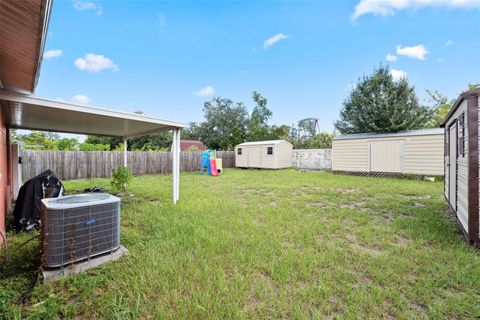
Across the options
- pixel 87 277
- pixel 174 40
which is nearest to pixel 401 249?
pixel 87 277

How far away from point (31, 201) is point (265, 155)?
1210 centimetres

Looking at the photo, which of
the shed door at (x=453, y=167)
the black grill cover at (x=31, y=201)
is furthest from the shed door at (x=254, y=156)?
the black grill cover at (x=31, y=201)

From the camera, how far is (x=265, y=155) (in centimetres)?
1430

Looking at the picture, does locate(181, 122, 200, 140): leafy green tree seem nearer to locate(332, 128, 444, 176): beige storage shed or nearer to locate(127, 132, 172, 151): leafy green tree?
locate(127, 132, 172, 151): leafy green tree

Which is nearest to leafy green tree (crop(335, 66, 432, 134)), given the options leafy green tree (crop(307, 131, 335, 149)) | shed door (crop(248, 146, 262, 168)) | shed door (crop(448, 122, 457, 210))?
leafy green tree (crop(307, 131, 335, 149))

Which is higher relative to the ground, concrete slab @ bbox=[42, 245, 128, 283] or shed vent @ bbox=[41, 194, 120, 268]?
shed vent @ bbox=[41, 194, 120, 268]

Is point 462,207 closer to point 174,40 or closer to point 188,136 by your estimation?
point 174,40

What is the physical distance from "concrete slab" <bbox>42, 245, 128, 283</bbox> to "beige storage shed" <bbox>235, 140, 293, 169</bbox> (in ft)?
40.0

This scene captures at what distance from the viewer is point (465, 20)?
29.7 feet

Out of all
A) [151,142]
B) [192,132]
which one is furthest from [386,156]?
[192,132]

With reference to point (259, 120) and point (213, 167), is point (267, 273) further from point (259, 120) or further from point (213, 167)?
point (259, 120)

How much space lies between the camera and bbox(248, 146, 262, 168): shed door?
14651mm

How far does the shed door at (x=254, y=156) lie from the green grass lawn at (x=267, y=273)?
36.0ft

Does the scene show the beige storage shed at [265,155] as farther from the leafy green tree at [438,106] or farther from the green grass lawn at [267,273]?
the leafy green tree at [438,106]
